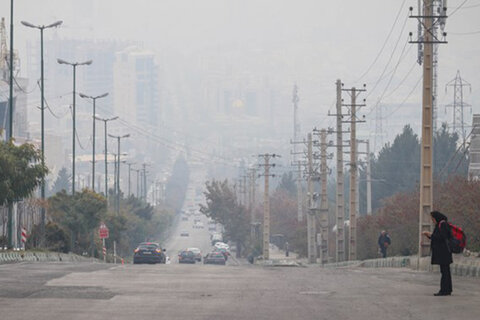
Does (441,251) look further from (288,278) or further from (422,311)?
(288,278)

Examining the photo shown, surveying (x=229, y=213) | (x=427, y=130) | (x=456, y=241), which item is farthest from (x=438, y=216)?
(x=229, y=213)

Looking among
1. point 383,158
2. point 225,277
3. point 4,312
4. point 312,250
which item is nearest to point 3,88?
point 383,158

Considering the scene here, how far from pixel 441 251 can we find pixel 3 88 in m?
148

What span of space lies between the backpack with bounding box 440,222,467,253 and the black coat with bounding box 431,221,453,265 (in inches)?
3.4

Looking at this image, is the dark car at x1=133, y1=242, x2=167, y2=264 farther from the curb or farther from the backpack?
the backpack

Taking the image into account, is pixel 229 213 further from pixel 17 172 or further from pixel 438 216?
pixel 438 216

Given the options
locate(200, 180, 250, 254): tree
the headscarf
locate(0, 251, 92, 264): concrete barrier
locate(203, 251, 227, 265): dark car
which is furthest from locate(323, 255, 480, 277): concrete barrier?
locate(200, 180, 250, 254): tree

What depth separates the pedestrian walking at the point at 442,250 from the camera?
2358 cm

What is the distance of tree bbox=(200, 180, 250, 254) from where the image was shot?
154250mm

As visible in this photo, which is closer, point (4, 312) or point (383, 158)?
point (4, 312)

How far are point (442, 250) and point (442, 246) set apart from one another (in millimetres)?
86

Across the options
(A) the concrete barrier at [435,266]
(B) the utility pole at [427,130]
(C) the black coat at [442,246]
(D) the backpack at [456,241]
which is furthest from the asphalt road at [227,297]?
(B) the utility pole at [427,130]

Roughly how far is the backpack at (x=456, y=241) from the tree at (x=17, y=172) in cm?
2919

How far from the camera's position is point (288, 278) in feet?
102
